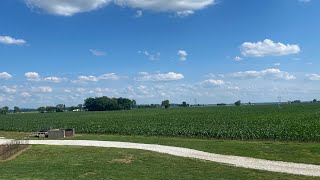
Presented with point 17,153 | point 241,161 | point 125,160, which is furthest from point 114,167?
point 17,153

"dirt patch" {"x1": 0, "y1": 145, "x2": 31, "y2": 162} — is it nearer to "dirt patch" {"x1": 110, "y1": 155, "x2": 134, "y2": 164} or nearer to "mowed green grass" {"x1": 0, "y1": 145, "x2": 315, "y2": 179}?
"mowed green grass" {"x1": 0, "y1": 145, "x2": 315, "y2": 179}

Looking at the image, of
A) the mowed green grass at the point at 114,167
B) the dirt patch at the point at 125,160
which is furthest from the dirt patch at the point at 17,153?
the dirt patch at the point at 125,160

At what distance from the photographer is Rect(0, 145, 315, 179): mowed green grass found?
1938cm

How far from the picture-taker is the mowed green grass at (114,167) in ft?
63.6

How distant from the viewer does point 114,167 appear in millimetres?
21969

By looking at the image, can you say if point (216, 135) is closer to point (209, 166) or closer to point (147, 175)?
point (209, 166)

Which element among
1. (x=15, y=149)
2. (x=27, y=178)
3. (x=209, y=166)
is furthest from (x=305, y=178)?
(x=15, y=149)

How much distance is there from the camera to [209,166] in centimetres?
2172

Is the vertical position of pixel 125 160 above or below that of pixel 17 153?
below

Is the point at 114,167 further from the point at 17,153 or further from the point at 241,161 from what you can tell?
the point at 17,153

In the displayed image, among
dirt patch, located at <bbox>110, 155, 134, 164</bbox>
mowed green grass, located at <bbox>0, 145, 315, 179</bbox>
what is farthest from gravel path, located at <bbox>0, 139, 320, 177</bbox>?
dirt patch, located at <bbox>110, 155, 134, 164</bbox>

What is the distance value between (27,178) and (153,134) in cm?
2563

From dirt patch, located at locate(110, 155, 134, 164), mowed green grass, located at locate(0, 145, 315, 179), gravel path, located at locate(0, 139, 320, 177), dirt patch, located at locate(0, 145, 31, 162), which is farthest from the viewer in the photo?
dirt patch, located at locate(0, 145, 31, 162)

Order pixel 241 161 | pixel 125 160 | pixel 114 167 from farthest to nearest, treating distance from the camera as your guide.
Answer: pixel 125 160 → pixel 241 161 → pixel 114 167
